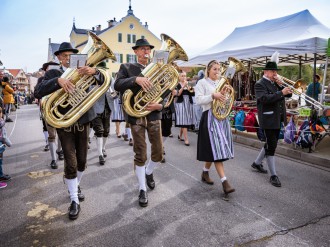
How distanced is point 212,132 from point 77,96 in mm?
1969

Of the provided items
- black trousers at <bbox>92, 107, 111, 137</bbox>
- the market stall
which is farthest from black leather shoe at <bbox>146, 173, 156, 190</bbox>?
the market stall

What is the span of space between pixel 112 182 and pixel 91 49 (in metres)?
2.26

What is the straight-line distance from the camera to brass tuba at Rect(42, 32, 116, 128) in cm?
320

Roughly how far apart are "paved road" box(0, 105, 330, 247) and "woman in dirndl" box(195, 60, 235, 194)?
0.53 m

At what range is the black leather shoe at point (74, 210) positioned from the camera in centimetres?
331

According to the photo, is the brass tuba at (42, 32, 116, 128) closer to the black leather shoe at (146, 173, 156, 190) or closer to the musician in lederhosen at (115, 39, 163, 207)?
the musician in lederhosen at (115, 39, 163, 207)

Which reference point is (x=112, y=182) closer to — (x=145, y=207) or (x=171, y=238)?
(x=145, y=207)

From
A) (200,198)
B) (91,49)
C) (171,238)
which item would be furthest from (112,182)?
(91,49)

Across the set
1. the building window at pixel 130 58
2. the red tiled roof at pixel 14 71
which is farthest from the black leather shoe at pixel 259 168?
the red tiled roof at pixel 14 71

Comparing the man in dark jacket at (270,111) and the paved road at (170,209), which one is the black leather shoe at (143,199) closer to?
the paved road at (170,209)

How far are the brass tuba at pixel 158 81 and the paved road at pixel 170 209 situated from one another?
132 cm

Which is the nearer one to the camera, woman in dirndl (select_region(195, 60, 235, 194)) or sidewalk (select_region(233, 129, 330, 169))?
woman in dirndl (select_region(195, 60, 235, 194))

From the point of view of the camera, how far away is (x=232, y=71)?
14.5 feet

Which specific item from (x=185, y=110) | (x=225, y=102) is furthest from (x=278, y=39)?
(x=225, y=102)
